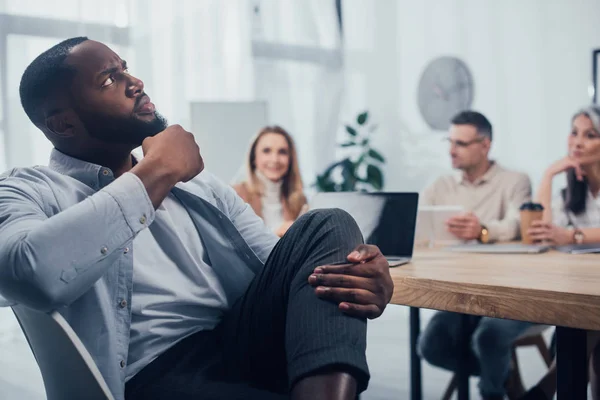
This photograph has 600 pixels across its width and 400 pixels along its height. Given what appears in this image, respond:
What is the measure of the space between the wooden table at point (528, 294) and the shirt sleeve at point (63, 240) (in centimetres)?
56

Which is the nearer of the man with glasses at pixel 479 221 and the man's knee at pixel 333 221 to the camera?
the man's knee at pixel 333 221

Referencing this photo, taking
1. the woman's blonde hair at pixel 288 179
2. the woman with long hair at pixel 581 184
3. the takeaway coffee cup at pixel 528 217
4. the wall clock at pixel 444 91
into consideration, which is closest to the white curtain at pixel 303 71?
the wall clock at pixel 444 91

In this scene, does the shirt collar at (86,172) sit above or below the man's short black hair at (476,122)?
below

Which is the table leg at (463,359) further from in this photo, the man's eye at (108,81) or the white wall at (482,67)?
the white wall at (482,67)

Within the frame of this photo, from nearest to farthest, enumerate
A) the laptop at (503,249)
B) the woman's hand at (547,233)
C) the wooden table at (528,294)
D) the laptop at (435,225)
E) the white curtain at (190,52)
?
1. the wooden table at (528,294)
2. the laptop at (503,249)
3. the woman's hand at (547,233)
4. the laptop at (435,225)
5. the white curtain at (190,52)

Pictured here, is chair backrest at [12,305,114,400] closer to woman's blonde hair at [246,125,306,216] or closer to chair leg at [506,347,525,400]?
chair leg at [506,347,525,400]

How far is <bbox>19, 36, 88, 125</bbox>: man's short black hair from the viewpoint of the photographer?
1316 mm

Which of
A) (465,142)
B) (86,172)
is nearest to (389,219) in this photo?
(86,172)

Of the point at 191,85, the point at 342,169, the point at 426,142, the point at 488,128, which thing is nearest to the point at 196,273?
the point at 488,128

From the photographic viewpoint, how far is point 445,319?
95.0 inches

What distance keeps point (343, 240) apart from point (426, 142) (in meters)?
4.12

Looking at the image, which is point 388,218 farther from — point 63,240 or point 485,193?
point 485,193

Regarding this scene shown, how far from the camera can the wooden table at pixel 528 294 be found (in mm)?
1035

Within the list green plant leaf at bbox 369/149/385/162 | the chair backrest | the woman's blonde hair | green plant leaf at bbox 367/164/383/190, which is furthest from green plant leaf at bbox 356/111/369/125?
the chair backrest
